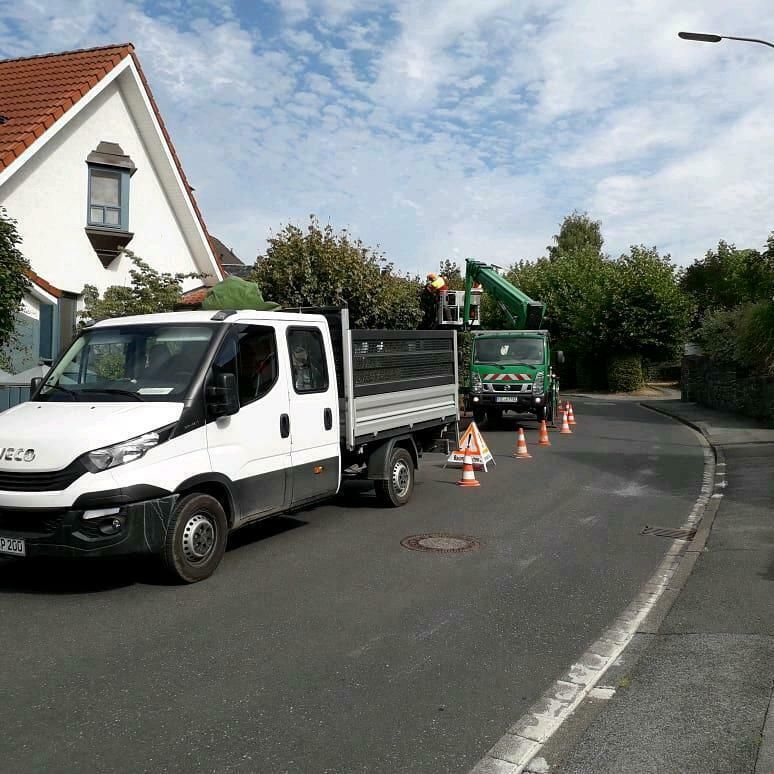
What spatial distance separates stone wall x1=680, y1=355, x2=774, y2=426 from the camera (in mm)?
23459

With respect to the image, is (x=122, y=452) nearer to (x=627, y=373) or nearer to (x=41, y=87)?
(x=41, y=87)

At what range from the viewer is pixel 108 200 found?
731 inches

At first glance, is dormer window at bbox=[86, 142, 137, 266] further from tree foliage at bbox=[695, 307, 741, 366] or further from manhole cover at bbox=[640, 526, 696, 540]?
tree foliage at bbox=[695, 307, 741, 366]

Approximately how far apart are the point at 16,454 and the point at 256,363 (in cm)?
224

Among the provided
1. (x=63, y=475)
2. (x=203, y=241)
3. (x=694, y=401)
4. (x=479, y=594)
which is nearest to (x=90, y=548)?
(x=63, y=475)

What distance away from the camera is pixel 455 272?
3775cm

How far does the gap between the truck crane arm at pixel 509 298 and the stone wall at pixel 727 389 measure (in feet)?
21.2

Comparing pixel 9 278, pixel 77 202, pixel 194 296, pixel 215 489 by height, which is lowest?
pixel 215 489

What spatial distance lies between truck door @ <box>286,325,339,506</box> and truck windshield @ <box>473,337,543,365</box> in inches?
552

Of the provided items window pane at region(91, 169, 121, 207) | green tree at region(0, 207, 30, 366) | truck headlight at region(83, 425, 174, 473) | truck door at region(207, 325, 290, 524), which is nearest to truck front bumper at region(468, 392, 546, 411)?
window pane at region(91, 169, 121, 207)

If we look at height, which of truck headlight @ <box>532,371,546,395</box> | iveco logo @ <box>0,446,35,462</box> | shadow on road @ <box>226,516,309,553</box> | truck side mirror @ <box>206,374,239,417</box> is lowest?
shadow on road @ <box>226,516,309,553</box>

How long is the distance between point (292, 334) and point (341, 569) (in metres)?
2.35

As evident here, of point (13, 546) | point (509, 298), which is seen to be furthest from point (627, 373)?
point (13, 546)

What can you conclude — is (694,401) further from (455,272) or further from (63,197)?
(63,197)
